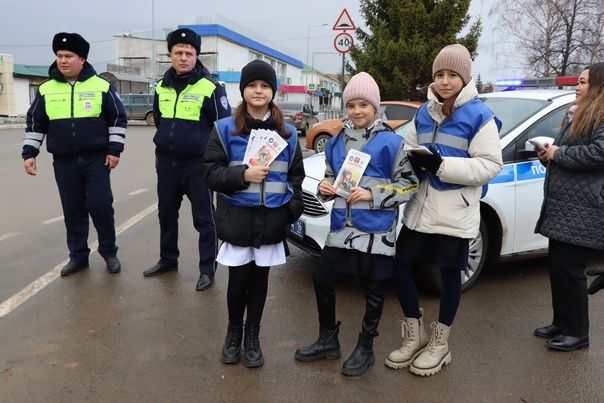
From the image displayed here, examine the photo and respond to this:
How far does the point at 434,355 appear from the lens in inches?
120

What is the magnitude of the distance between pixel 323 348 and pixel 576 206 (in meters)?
1.77

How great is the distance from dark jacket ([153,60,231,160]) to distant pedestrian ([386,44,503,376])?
1.75m

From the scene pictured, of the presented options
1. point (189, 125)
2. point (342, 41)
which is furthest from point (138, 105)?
point (189, 125)

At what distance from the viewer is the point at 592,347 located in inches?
134

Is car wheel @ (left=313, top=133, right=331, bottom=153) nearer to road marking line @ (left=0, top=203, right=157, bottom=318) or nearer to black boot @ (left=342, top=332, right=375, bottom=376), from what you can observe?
road marking line @ (left=0, top=203, right=157, bottom=318)

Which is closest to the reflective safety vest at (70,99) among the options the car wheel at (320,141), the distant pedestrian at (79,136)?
the distant pedestrian at (79,136)

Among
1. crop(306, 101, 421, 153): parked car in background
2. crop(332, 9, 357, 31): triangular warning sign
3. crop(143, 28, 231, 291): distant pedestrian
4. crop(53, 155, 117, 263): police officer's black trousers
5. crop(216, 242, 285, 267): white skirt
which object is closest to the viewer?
crop(216, 242, 285, 267): white skirt

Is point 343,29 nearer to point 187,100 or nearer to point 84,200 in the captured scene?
point 187,100

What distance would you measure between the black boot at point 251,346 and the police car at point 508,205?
997mm

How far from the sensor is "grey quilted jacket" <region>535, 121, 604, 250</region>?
301cm

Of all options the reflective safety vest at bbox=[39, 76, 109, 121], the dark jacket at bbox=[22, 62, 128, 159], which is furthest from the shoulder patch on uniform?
the reflective safety vest at bbox=[39, 76, 109, 121]

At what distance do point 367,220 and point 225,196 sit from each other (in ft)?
2.66

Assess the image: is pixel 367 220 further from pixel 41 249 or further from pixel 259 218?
pixel 41 249

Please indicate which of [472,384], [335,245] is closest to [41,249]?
[335,245]
